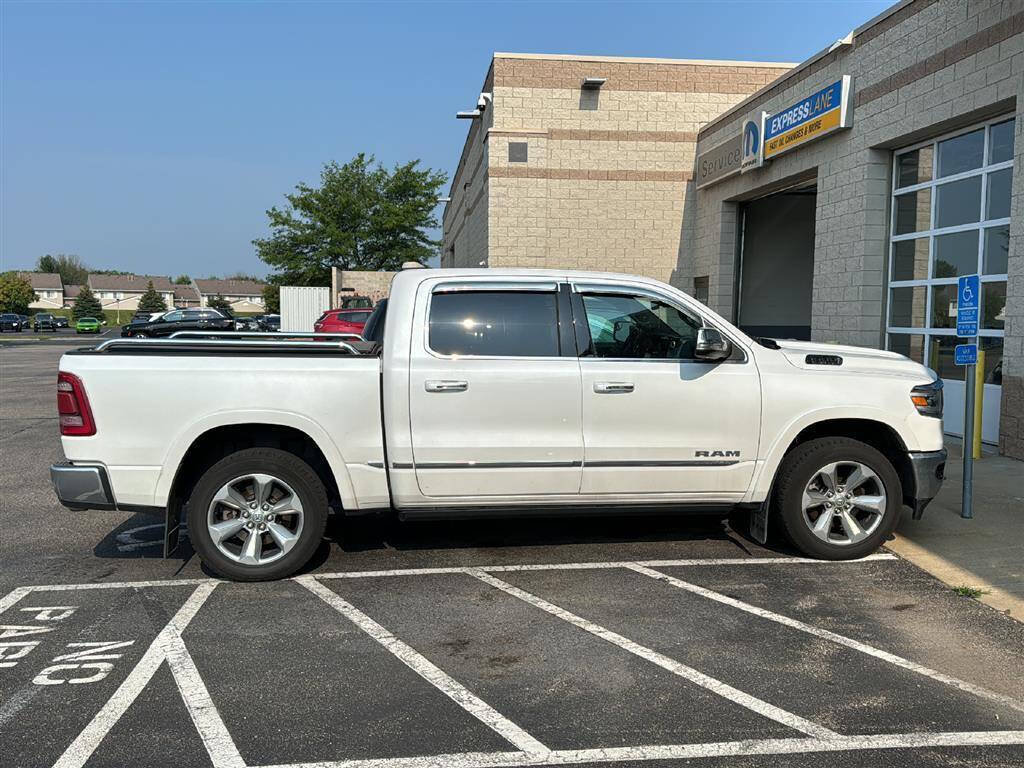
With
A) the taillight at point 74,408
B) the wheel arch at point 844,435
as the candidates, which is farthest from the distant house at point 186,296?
the wheel arch at point 844,435

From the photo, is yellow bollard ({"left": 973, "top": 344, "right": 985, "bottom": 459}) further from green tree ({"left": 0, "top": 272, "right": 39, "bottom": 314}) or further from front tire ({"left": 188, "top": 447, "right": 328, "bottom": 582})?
green tree ({"left": 0, "top": 272, "right": 39, "bottom": 314})

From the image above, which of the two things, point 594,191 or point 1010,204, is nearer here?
point 1010,204

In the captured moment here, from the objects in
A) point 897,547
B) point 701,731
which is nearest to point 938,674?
point 701,731

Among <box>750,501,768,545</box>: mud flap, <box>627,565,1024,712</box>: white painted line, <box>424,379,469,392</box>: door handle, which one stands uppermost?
<box>424,379,469,392</box>: door handle

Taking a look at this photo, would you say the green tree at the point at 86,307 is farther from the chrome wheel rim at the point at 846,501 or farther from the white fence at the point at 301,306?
the chrome wheel rim at the point at 846,501

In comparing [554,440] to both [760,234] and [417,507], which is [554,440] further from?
[760,234]

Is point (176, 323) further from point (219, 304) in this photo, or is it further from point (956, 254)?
point (219, 304)

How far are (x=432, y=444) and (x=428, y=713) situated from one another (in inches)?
76.6

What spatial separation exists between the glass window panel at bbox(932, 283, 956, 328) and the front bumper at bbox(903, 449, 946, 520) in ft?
18.7

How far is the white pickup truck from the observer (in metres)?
5.11

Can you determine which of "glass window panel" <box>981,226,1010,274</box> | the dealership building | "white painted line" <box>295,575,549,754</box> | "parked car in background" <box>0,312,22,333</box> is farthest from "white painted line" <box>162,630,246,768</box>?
"parked car in background" <box>0,312,22,333</box>

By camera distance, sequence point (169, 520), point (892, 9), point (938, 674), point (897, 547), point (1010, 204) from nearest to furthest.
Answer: point (938, 674), point (169, 520), point (897, 547), point (1010, 204), point (892, 9)

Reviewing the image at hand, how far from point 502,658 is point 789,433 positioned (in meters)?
2.56

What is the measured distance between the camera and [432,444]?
527 centimetres
